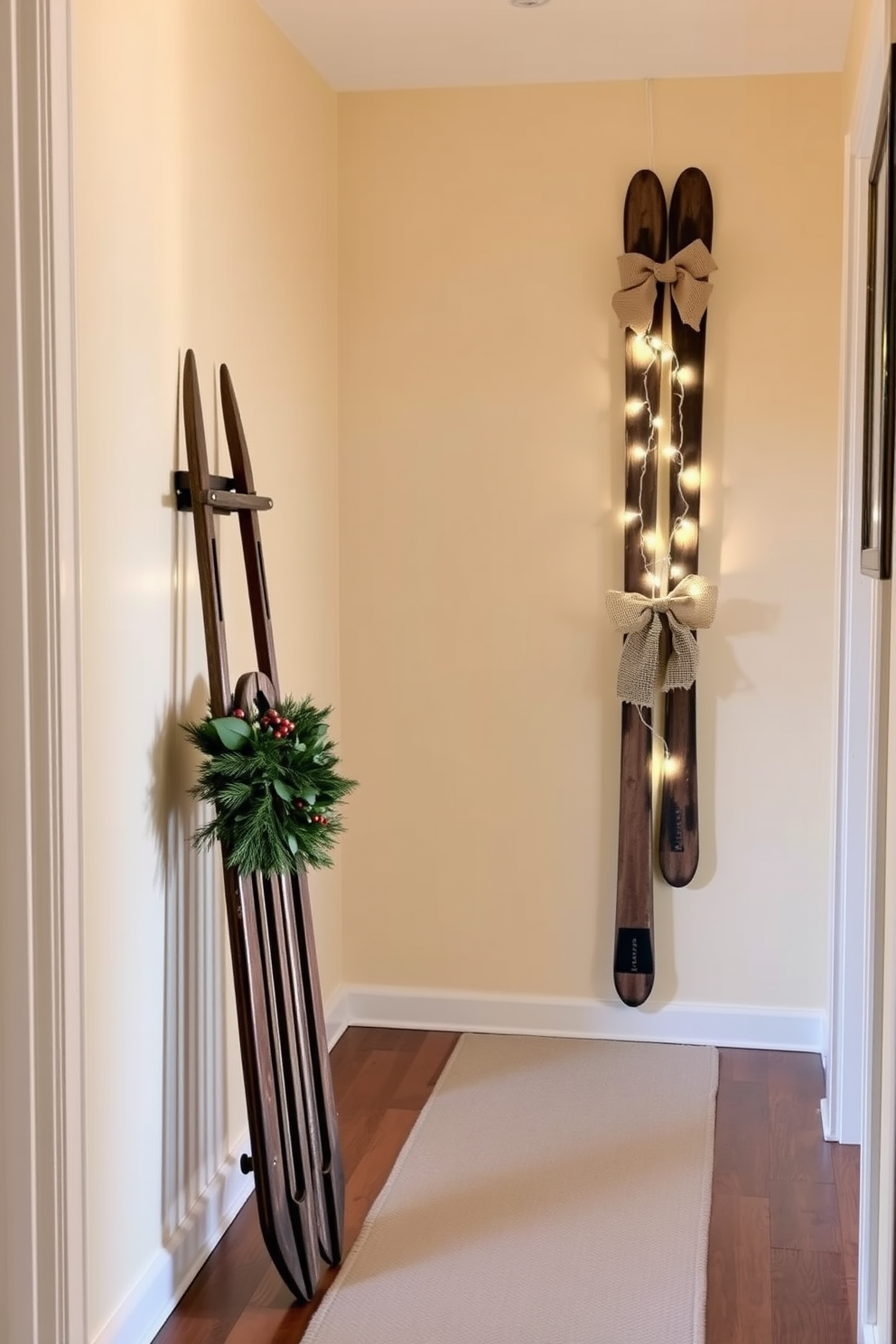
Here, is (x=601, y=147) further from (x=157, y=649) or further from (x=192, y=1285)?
(x=192, y=1285)

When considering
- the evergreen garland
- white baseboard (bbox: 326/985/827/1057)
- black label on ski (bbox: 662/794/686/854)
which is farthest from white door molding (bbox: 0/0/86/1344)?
black label on ski (bbox: 662/794/686/854)

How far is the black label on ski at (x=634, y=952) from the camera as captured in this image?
12.3 ft

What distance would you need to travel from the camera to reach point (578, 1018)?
3859 millimetres

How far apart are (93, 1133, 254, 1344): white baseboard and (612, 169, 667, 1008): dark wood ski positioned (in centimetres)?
122

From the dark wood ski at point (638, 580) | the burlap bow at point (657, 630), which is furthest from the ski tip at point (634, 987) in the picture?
the burlap bow at point (657, 630)

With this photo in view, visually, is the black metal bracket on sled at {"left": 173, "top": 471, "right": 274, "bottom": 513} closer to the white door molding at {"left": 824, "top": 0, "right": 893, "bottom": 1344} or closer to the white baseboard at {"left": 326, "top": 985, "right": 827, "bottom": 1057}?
the white door molding at {"left": 824, "top": 0, "right": 893, "bottom": 1344}

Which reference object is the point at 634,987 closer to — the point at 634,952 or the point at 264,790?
the point at 634,952

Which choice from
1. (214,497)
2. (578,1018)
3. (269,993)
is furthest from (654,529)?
(269,993)

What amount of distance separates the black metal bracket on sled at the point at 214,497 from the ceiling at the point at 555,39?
47.9 inches

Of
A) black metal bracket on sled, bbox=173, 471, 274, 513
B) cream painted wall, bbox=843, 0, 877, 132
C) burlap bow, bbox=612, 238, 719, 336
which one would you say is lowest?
black metal bracket on sled, bbox=173, 471, 274, 513

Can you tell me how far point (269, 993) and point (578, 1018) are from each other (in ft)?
4.98

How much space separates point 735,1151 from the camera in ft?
10.3

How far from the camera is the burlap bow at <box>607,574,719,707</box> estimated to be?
3.63 m

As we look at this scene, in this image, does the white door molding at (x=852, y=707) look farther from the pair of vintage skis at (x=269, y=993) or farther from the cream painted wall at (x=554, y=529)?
the pair of vintage skis at (x=269, y=993)
